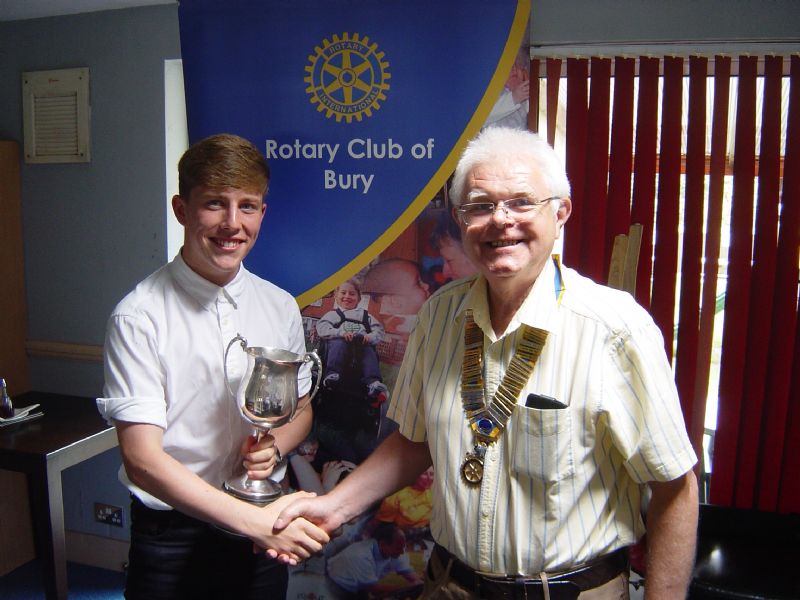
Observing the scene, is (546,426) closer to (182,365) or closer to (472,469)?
(472,469)

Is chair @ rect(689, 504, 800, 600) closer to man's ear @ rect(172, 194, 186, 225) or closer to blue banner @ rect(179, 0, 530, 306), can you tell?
blue banner @ rect(179, 0, 530, 306)

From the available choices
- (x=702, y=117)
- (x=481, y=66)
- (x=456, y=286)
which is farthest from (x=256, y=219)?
(x=702, y=117)

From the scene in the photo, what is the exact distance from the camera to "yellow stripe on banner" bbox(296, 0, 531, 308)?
2082 millimetres

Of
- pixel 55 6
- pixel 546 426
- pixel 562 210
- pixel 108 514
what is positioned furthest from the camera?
pixel 108 514

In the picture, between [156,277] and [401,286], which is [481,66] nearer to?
[401,286]

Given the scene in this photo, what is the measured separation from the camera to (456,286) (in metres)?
1.57

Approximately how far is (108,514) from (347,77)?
8.01ft

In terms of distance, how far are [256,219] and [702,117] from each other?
1663 mm

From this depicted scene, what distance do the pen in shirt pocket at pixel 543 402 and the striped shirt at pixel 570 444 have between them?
0.7 inches

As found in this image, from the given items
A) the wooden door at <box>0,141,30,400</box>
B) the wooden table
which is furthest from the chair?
the wooden door at <box>0,141,30,400</box>

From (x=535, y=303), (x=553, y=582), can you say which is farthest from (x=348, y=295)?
(x=553, y=582)

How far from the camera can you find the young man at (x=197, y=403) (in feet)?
4.83

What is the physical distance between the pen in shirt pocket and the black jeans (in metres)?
0.89

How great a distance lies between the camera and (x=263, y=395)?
1.52 m
